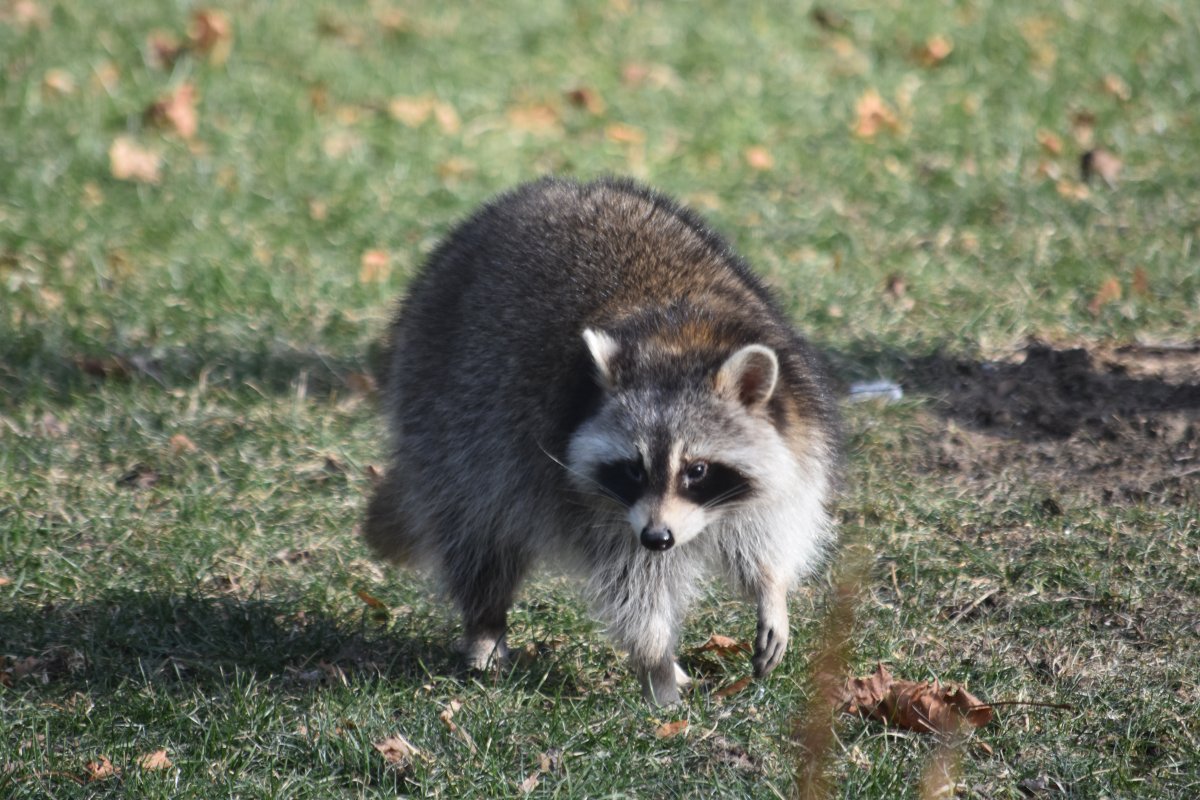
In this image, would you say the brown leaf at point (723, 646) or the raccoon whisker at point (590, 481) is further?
the brown leaf at point (723, 646)

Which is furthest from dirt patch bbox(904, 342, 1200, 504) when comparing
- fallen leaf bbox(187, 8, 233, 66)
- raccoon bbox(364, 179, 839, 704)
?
fallen leaf bbox(187, 8, 233, 66)

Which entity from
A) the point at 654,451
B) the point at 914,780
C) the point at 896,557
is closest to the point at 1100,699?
the point at 914,780

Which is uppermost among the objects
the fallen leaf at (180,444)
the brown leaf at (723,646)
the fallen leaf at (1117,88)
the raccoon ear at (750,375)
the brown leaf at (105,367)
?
the raccoon ear at (750,375)

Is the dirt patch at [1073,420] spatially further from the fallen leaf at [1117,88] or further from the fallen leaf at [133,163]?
the fallen leaf at [133,163]

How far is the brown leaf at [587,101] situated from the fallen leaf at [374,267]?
1.63 meters

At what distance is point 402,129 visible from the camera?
22.4 feet

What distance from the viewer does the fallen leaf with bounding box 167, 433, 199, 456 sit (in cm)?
463

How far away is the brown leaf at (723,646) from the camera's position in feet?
11.9

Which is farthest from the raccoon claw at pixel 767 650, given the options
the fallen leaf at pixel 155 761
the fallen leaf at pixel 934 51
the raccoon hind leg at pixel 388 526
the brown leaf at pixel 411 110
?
the fallen leaf at pixel 934 51

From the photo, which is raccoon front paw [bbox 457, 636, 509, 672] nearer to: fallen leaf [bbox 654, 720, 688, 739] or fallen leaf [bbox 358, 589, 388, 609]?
fallen leaf [bbox 358, 589, 388, 609]

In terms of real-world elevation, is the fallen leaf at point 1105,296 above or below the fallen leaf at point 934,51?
below

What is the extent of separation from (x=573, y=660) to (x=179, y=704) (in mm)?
955

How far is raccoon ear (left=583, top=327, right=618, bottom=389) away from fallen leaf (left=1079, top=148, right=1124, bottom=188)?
145 inches

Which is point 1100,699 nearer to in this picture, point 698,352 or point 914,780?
point 914,780
